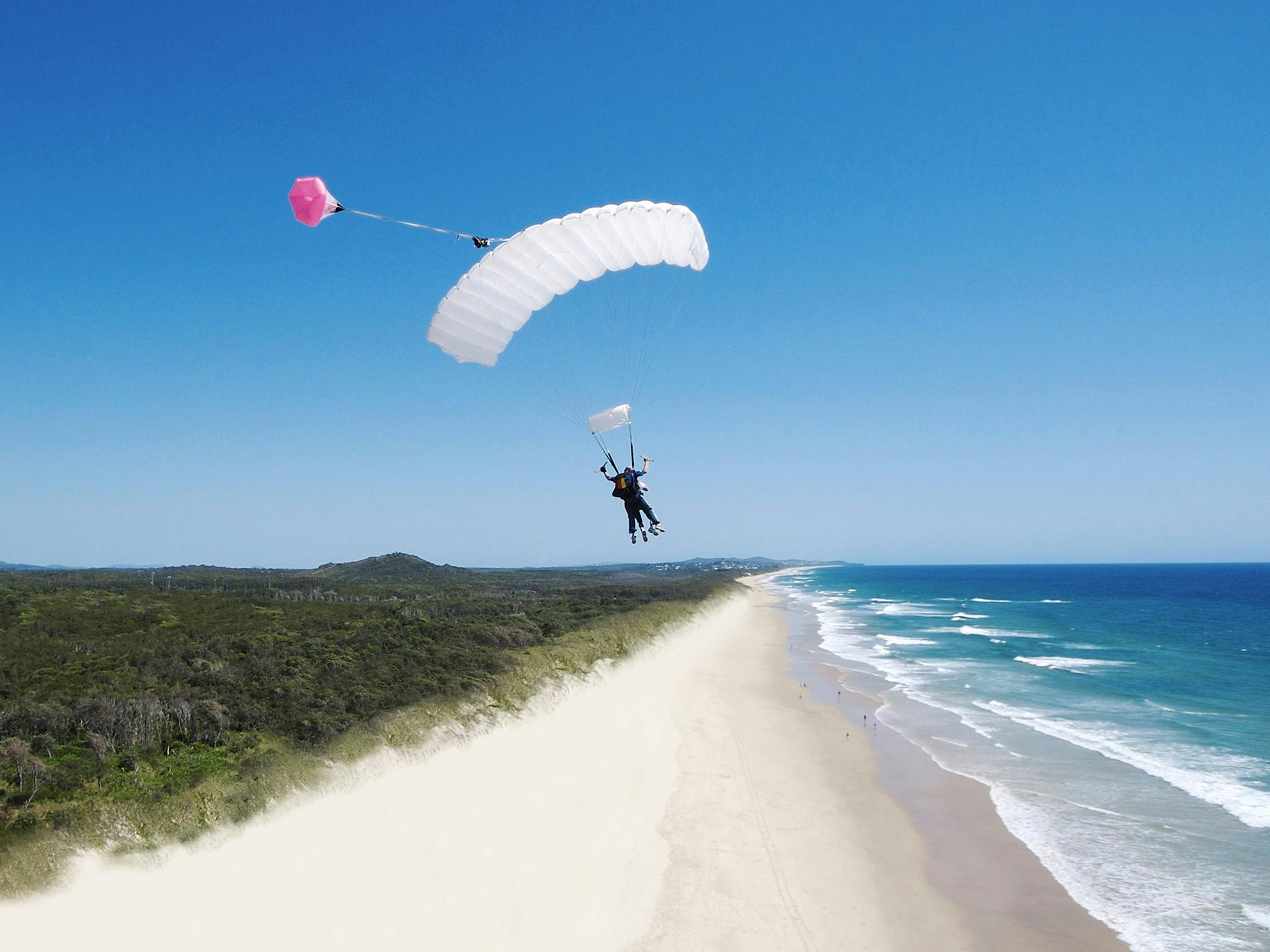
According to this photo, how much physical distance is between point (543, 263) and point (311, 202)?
4.97m

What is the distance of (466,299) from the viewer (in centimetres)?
1316

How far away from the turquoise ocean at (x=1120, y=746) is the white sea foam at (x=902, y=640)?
251mm

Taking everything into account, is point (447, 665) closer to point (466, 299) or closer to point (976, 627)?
point (466, 299)

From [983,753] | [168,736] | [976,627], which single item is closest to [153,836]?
[168,736]

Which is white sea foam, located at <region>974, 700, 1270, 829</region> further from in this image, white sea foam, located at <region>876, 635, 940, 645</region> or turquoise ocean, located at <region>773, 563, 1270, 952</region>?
white sea foam, located at <region>876, 635, 940, 645</region>

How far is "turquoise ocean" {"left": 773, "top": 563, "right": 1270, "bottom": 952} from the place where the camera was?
11789 mm

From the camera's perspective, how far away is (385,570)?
110188 mm

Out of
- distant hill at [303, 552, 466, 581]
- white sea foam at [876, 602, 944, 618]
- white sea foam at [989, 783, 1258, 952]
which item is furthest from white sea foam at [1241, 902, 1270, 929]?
distant hill at [303, 552, 466, 581]

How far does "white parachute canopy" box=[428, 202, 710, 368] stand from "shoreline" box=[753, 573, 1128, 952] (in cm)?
1287

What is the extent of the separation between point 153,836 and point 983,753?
19411mm

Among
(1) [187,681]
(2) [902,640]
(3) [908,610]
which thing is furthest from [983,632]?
(1) [187,681]

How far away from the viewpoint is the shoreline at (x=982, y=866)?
10.7m

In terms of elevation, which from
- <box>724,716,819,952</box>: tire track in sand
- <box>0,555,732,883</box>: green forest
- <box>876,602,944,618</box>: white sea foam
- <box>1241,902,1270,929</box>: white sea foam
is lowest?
<box>876,602,944,618</box>: white sea foam

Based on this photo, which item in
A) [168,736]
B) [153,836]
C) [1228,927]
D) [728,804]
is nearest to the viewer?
[153,836]
